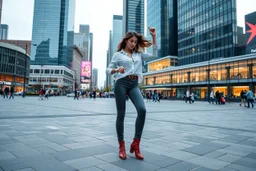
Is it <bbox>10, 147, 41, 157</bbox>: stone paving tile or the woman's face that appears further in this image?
the woman's face

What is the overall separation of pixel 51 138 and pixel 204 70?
2182 inches

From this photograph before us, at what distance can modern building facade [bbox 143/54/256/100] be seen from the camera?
4422 centimetres

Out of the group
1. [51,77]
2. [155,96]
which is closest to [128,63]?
[155,96]

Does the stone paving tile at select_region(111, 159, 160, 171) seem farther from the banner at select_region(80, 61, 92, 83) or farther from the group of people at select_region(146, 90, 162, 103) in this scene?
the banner at select_region(80, 61, 92, 83)

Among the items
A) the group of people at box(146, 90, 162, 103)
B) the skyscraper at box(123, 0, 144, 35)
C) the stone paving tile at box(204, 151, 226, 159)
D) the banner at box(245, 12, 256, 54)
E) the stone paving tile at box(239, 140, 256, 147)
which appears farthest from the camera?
the skyscraper at box(123, 0, 144, 35)

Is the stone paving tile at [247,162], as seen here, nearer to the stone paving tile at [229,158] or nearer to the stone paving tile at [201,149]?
the stone paving tile at [229,158]

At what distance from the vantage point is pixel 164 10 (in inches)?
3334

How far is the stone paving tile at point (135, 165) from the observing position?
2520 mm

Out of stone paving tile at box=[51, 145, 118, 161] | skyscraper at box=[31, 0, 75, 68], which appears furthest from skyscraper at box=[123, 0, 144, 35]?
stone paving tile at box=[51, 145, 118, 161]

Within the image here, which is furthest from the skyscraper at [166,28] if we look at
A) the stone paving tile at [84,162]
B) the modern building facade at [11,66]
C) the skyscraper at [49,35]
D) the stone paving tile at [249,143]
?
the stone paving tile at [84,162]

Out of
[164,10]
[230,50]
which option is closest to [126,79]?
[230,50]

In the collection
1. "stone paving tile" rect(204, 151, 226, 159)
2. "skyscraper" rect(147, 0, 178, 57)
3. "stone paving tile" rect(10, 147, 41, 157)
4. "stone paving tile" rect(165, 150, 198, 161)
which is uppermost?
"skyscraper" rect(147, 0, 178, 57)

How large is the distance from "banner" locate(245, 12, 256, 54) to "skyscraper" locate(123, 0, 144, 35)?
405 ft

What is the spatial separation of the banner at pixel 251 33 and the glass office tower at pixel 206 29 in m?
5.52
